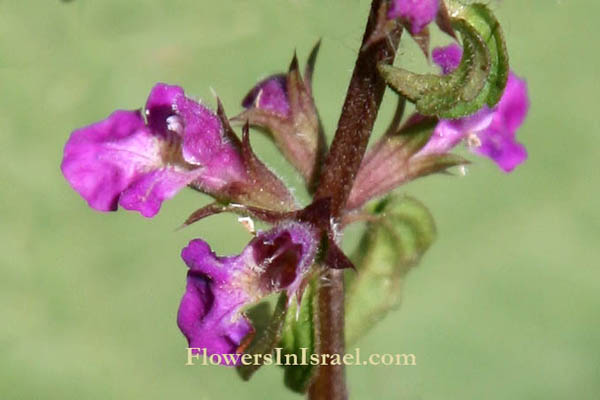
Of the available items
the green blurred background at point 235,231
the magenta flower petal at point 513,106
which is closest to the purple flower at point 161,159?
the magenta flower petal at point 513,106

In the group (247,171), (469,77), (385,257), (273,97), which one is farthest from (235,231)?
(469,77)

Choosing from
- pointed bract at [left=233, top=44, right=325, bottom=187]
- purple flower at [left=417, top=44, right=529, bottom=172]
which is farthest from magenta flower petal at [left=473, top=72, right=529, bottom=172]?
pointed bract at [left=233, top=44, right=325, bottom=187]

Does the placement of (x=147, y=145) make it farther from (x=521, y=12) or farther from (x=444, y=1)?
(x=521, y=12)

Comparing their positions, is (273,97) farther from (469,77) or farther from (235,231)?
(235,231)

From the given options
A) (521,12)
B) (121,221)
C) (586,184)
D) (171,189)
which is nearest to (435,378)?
(586,184)

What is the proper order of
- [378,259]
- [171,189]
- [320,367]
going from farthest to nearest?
1. [378,259]
2. [320,367]
3. [171,189]

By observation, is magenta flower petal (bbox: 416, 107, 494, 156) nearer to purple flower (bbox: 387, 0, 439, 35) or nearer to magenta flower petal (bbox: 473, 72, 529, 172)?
magenta flower petal (bbox: 473, 72, 529, 172)

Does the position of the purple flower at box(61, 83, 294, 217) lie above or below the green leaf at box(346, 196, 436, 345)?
above

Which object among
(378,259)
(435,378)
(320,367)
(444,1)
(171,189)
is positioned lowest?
(435,378)
